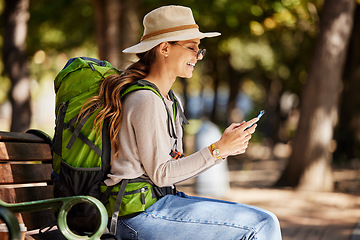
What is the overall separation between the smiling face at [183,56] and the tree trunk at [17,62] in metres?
7.19

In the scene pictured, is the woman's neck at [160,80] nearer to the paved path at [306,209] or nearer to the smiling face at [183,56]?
the smiling face at [183,56]

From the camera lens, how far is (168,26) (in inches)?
117

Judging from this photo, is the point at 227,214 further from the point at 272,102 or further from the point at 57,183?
the point at 272,102

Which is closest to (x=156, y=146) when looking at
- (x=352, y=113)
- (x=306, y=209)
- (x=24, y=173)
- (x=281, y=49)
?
(x=24, y=173)

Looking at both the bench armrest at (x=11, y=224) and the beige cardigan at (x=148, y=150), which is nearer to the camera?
the bench armrest at (x=11, y=224)

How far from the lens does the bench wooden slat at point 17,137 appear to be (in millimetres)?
3115

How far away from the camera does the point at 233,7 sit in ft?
46.1

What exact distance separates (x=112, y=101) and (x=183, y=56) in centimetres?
47

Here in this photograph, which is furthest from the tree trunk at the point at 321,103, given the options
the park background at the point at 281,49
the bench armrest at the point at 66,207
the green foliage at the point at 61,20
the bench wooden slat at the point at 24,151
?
the bench armrest at the point at 66,207

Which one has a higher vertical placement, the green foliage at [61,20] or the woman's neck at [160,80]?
the green foliage at [61,20]

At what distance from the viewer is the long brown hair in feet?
8.98

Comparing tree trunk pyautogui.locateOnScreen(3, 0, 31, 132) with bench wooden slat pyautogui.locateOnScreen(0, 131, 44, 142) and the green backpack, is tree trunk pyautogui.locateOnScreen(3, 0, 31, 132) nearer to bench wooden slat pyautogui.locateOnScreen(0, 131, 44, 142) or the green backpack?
bench wooden slat pyautogui.locateOnScreen(0, 131, 44, 142)

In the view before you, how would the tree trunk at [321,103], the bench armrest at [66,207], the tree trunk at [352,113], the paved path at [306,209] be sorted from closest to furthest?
the bench armrest at [66,207]
the paved path at [306,209]
the tree trunk at [321,103]
the tree trunk at [352,113]

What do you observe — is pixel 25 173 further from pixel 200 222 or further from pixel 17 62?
pixel 17 62
